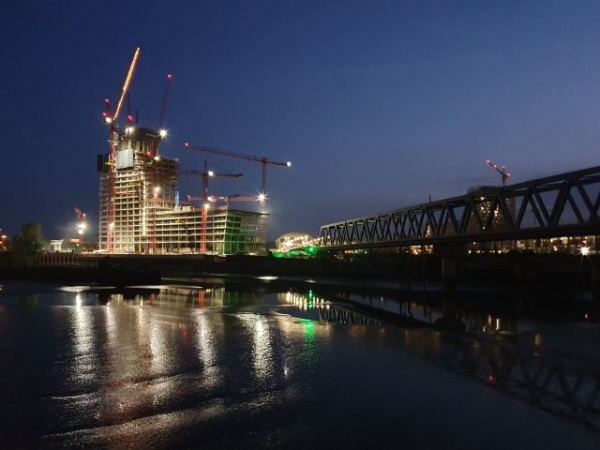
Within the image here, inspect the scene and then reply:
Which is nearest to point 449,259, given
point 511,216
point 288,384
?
point 511,216

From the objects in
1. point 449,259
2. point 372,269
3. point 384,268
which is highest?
point 449,259

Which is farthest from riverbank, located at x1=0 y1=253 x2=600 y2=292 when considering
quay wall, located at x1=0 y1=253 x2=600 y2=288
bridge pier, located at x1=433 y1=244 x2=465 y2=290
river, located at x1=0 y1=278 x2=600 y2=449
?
river, located at x1=0 y1=278 x2=600 y2=449

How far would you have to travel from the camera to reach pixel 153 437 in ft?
31.0

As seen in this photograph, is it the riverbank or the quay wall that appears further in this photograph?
the quay wall

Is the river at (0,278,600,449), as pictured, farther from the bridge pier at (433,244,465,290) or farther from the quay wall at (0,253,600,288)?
the bridge pier at (433,244,465,290)

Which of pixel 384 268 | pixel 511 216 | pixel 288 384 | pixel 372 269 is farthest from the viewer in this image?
pixel 372 269

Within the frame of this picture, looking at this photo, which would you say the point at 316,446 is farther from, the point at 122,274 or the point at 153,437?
the point at 122,274

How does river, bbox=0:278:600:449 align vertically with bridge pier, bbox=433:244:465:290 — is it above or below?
below

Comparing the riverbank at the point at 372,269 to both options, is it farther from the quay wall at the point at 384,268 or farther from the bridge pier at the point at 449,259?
A: the bridge pier at the point at 449,259

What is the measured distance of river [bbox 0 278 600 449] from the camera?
987cm

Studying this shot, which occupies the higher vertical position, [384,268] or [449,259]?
[449,259]

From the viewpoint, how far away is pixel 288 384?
13.7m

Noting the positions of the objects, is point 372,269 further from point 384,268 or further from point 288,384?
point 288,384

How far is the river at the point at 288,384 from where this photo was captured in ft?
32.4
